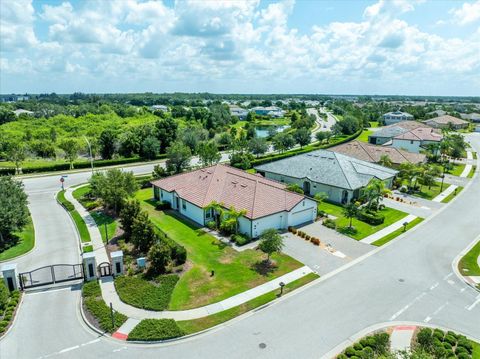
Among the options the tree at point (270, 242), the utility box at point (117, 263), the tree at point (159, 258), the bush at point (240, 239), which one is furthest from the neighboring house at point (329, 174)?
the utility box at point (117, 263)

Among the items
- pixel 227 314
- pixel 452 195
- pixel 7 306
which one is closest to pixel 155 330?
pixel 227 314

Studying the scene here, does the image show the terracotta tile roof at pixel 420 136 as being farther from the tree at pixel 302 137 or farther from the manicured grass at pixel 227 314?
the manicured grass at pixel 227 314

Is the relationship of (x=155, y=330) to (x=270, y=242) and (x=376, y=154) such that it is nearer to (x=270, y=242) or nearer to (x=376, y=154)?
(x=270, y=242)

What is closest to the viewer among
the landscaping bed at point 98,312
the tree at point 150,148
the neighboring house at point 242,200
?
the landscaping bed at point 98,312

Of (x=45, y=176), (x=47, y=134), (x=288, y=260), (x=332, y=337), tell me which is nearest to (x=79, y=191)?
(x=45, y=176)

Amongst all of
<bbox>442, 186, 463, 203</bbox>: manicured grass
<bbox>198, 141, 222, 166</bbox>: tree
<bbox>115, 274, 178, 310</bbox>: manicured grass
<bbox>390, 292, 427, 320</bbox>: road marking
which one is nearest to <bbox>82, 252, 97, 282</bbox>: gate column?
<bbox>115, 274, 178, 310</bbox>: manicured grass

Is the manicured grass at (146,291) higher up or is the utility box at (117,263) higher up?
the utility box at (117,263)

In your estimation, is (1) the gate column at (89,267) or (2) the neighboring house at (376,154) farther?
(2) the neighboring house at (376,154)
